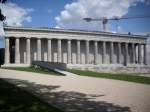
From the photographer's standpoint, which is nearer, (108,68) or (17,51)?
(108,68)

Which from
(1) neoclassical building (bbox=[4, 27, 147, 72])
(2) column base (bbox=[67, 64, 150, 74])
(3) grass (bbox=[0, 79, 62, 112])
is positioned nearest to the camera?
(3) grass (bbox=[0, 79, 62, 112])

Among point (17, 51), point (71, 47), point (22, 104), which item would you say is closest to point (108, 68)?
point (71, 47)

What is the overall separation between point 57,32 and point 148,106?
7301 cm

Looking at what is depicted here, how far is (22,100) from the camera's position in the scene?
15.8 m

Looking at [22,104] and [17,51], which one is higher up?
[17,51]

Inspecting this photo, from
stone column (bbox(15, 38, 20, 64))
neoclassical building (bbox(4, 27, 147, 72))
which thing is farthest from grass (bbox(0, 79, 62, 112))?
stone column (bbox(15, 38, 20, 64))

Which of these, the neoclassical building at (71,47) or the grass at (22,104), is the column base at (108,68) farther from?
the grass at (22,104)

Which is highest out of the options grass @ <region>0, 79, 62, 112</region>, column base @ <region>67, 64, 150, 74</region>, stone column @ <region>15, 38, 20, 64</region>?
A: stone column @ <region>15, 38, 20, 64</region>

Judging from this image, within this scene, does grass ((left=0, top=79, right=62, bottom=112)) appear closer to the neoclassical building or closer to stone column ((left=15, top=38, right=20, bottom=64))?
the neoclassical building

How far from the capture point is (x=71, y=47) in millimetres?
94938

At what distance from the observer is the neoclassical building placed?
267 feet

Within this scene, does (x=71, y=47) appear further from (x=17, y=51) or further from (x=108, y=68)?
(x=108, y=68)

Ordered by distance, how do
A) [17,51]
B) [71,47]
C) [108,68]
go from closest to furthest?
[108,68] → [17,51] → [71,47]

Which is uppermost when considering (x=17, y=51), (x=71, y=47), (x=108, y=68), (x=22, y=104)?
(x=71, y=47)
